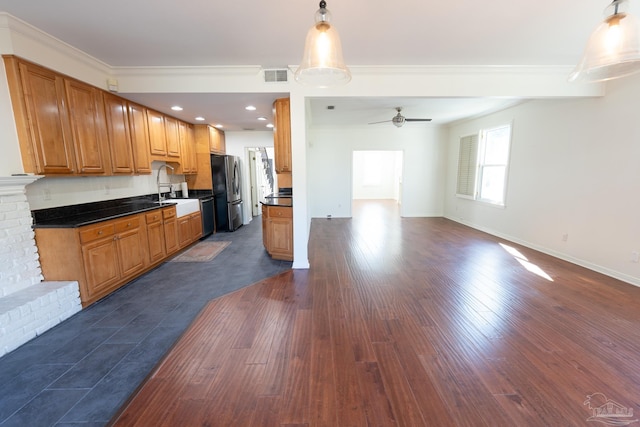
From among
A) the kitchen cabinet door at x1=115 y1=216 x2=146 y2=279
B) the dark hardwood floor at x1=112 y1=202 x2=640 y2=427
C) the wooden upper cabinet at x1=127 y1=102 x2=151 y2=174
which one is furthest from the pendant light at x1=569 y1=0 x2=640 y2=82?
the wooden upper cabinet at x1=127 y1=102 x2=151 y2=174

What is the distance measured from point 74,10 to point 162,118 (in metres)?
2.45

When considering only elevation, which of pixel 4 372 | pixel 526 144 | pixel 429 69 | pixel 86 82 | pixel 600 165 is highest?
pixel 429 69

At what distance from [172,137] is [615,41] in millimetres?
5623

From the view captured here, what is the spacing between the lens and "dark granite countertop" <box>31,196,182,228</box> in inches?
106

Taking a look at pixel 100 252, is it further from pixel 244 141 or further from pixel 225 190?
pixel 244 141

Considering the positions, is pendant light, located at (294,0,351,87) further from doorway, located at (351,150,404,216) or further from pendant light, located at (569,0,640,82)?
doorway, located at (351,150,404,216)

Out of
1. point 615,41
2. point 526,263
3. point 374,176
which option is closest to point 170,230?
point 615,41

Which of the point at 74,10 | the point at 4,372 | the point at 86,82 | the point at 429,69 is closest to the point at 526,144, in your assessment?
the point at 429,69

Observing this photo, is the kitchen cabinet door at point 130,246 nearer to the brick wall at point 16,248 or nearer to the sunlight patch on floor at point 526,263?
the brick wall at point 16,248

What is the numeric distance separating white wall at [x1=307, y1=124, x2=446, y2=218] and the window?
0.87m

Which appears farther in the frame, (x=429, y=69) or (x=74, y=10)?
(x=429, y=69)

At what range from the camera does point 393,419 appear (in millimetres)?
1469

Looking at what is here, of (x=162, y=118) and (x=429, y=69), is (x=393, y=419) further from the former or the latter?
(x=162, y=118)

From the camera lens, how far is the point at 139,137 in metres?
4.00
